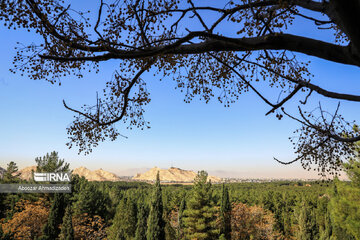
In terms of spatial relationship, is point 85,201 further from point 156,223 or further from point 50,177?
point 156,223

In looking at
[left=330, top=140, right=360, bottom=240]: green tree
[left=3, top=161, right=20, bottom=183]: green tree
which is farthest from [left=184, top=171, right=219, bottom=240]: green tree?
[left=3, top=161, right=20, bottom=183]: green tree

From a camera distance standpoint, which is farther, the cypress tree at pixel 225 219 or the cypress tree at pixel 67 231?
the cypress tree at pixel 225 219

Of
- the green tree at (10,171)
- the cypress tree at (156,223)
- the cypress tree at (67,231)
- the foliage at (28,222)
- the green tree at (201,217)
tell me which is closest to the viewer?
the cypress tree at (67,231)

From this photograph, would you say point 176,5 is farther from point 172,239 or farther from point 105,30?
point 172,239

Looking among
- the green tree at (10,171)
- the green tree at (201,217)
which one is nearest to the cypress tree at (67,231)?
the green tree at (201,217)

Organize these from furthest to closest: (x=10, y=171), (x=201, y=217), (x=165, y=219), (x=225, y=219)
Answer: (x=10, y=171) < (x=165, y=219) < (x=225, y=219) < (x=201, y=217)

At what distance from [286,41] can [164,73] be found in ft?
8.34

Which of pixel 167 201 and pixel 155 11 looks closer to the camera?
pixel 155 11

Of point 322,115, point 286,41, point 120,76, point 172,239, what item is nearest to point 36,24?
point 120,76

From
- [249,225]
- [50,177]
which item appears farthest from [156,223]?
[50,177]

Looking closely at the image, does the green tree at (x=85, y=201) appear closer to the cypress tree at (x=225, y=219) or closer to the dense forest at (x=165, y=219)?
the dense forest at (x=165, y=219)

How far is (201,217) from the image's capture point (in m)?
23.9

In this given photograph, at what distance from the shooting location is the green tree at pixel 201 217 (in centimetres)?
2312

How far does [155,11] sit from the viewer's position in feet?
12.7
